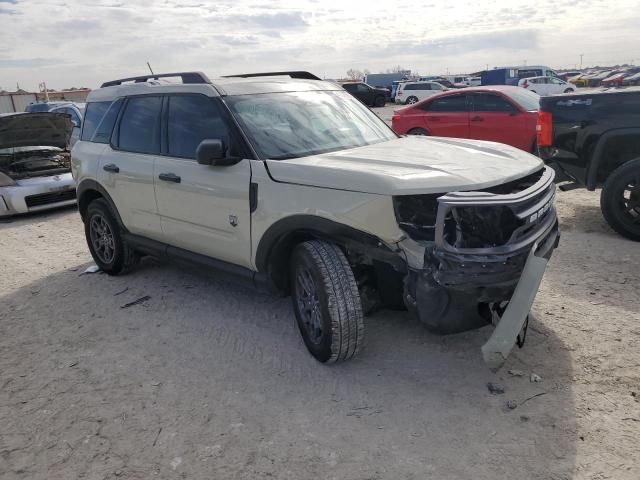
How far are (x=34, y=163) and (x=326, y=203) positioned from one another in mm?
7970

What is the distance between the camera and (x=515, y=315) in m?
2.79

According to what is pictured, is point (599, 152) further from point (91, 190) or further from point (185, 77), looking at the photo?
point (91, 190)

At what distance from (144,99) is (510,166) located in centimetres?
325

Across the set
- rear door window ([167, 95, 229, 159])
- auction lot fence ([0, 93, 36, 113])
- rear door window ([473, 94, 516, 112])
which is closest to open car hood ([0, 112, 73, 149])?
rear door window ([167, 95, 229, 159])

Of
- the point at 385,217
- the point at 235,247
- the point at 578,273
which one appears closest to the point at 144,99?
the point at 235,247

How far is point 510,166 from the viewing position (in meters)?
3.41

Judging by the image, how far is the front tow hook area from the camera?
9.11 ft

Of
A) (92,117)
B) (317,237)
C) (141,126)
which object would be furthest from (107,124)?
(317,237)

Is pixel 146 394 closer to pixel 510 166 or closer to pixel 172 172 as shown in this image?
pixel 172 172

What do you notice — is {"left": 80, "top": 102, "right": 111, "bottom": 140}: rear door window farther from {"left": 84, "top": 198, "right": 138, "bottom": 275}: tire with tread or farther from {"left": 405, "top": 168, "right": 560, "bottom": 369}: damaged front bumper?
{"left": 405, "top": 168, "right": 560, "bottom": 369}: damaged front bumper

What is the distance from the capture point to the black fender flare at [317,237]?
121 inches

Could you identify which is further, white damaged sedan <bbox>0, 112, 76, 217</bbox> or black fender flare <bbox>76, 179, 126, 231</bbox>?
white damaged sedan <bbox>0, 112, 76, 217</bbox>

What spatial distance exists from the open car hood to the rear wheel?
873 centimetres

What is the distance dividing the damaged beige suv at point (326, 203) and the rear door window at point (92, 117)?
0.21 metres
